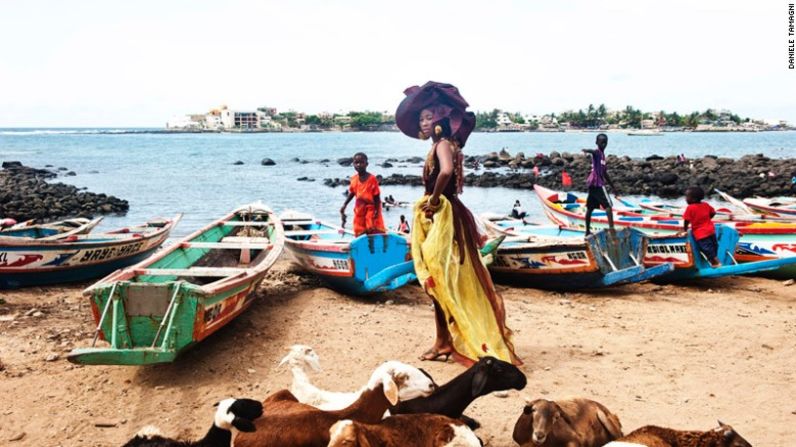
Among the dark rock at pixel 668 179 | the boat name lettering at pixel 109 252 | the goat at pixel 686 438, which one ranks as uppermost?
the goat at pixel 686 438

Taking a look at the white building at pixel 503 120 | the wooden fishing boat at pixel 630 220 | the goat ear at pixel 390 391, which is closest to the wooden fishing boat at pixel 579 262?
the wooden fishing boat at pixel 630 220

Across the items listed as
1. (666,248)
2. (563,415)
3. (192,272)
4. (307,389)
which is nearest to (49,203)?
(192,272)

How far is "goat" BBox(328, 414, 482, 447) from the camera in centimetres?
325

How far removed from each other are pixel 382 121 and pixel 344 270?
152201 mm

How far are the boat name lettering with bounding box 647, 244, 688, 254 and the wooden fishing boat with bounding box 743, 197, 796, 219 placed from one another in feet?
18.9

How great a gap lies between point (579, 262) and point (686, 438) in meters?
5.57

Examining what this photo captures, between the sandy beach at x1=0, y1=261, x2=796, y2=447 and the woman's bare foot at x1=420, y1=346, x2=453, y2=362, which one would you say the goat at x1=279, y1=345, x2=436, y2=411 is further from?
the woman's bare foot at x1=420, y1=346, x2=453, y2=362

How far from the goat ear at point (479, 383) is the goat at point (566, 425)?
0.31m

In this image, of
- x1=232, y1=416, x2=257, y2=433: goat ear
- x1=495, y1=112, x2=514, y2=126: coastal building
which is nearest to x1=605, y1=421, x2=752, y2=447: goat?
x1=232, y1=416, x2=257, y2=433: goat ear

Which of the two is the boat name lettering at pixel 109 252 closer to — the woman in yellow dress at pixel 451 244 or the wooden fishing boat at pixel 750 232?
the woman in yellow dress at pixel 451 244

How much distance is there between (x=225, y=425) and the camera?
142 inches

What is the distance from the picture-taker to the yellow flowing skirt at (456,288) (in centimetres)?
570

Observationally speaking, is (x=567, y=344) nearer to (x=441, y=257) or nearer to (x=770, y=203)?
(x=441, y=257)

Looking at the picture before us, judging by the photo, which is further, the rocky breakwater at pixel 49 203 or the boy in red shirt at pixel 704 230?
the rocky breakwater at pixel 49 203
